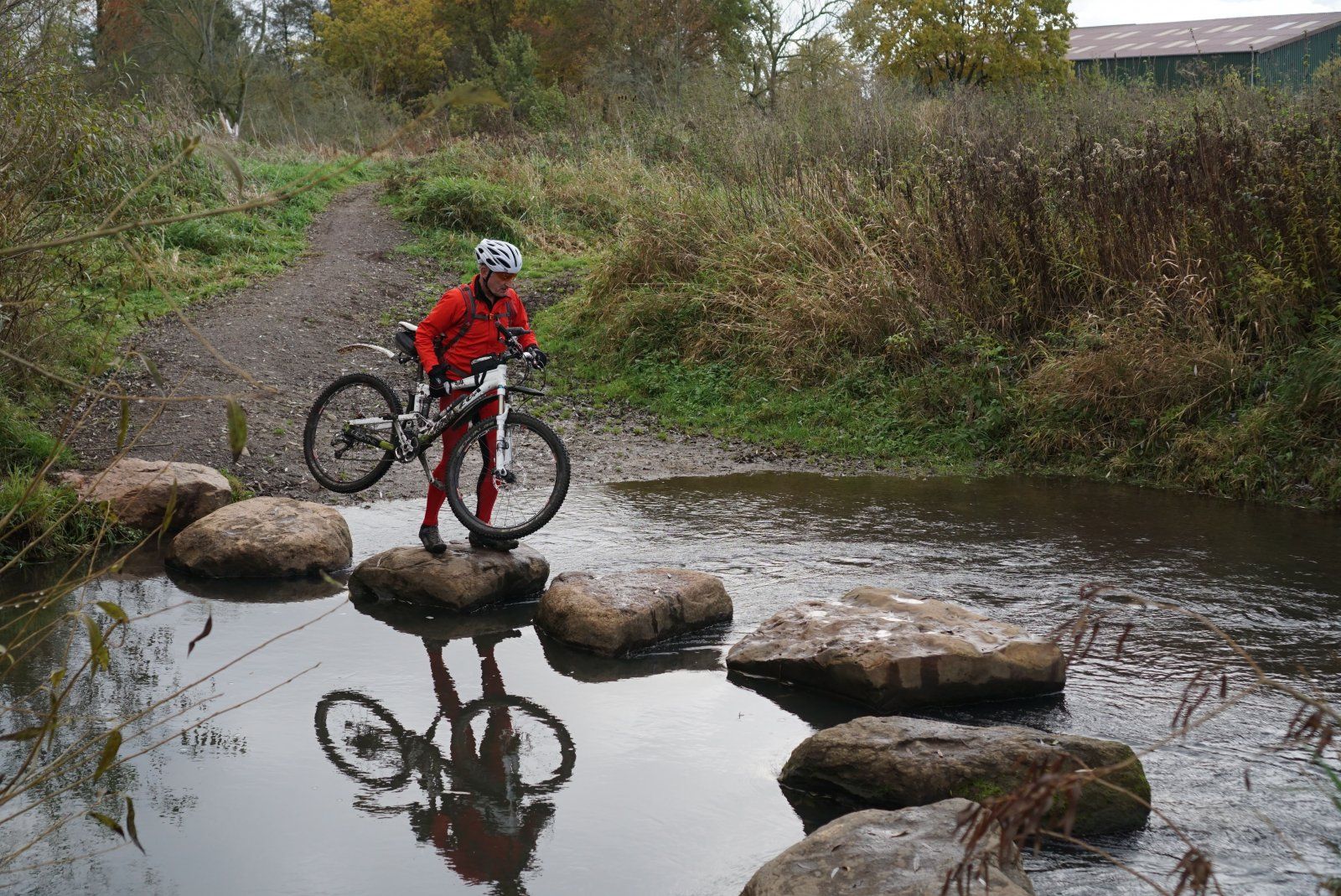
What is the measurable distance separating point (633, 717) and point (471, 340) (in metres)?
3.02

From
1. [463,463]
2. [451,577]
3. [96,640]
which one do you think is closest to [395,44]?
[463,463]

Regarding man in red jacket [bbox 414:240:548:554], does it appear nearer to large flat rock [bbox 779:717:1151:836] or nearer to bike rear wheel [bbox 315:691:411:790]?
bike rear wheel [bbox 315:691:411:790]

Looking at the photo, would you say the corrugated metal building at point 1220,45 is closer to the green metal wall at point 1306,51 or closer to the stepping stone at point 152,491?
the green metal wall at point 1306,51

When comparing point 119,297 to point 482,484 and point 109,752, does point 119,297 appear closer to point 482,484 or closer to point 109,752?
point 482,484

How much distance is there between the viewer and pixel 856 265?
13.0m

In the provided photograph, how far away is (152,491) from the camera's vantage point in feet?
27.1

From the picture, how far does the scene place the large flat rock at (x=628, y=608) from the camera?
6316 mm

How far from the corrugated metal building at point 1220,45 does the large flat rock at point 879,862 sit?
33801mm

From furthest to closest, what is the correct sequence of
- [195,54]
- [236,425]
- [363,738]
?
[195,54] < [363,738] < [236,425]

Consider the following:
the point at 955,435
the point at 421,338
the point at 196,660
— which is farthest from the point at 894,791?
the point at 955,435

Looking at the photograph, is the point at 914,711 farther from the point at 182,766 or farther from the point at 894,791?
the point at 182,766

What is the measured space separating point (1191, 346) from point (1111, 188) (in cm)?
209

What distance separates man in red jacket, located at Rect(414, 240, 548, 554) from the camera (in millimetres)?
7395

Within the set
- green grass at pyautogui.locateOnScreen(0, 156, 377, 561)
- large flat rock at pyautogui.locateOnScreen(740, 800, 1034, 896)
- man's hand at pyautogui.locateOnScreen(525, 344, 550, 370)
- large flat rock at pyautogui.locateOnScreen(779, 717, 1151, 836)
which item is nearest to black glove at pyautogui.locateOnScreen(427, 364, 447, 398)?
man's hand at pyautogui.locateOnScreen(525, 344, 550, 370)
